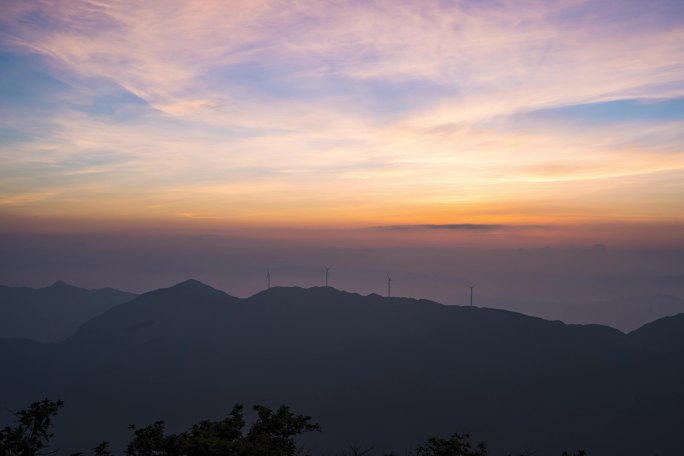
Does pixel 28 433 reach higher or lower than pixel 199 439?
lower

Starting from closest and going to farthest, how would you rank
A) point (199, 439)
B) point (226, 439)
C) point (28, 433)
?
point (199, 439)
point (28, 433)
point (226, 439)

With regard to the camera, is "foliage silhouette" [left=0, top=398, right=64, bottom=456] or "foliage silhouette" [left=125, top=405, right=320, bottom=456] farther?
"foliage silhouette" [left=0, top=398, right=64, bottom=456]

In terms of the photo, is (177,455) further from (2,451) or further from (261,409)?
(2,451)

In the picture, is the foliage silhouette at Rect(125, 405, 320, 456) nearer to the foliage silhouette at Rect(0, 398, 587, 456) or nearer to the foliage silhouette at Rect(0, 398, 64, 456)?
the foliage silhouette at Rect(0, 398, 587, 456)

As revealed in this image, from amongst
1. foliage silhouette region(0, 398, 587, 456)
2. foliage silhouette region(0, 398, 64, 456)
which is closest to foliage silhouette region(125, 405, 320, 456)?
foliage silhouette region(0, 398, 587, 456)

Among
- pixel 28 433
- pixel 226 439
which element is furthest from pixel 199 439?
pixel 28 433

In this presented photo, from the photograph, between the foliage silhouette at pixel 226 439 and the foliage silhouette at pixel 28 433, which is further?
the foliage silhouette at pixel 28 433

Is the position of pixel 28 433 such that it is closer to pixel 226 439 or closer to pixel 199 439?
pixel 199 439

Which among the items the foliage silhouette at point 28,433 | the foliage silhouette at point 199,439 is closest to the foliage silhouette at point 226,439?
the foliage silhouette at point 199,439

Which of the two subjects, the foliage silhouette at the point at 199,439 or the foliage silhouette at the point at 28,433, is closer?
the foliage silhouette at the point at 199,439

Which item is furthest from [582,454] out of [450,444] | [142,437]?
[142,437]

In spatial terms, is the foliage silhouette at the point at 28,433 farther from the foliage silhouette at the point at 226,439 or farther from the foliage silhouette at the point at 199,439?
the foliage silhouette at the point at 226,439
